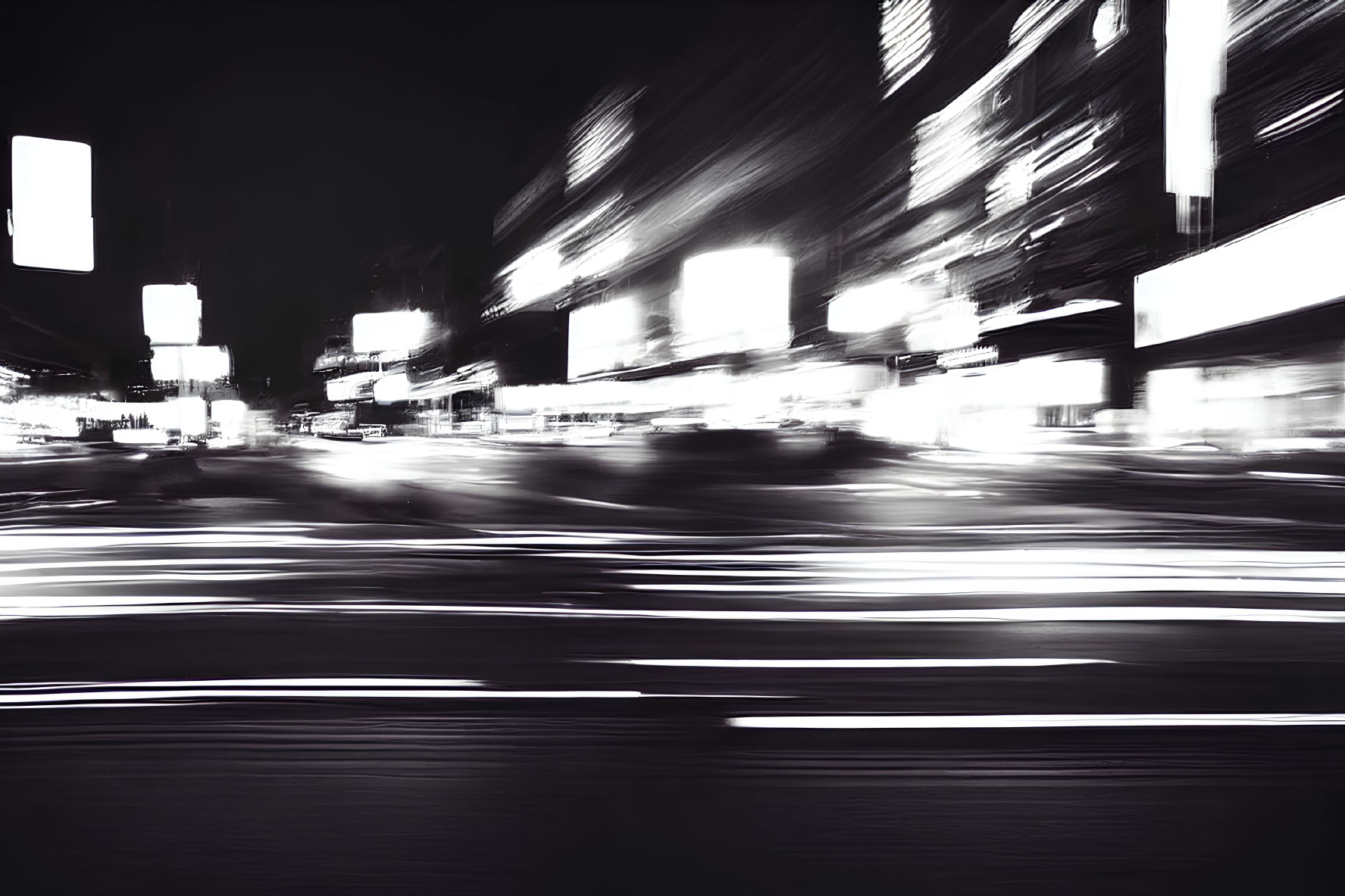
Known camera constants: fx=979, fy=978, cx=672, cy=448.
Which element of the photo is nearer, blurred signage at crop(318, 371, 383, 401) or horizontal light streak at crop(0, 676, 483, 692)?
horizontal light streak at crop(0, 676, 483, 692)

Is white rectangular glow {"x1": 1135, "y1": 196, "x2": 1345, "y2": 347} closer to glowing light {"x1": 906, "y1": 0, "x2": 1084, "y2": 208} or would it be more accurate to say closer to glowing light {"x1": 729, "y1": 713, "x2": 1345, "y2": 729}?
glowing light {"x1": 906, "y1": 0, "x2": 1084, "y2": 208}

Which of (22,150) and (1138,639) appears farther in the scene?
(22,150)

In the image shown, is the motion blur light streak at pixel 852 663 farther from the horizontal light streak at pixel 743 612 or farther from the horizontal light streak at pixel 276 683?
the horizontal light streak at pixel 743 612

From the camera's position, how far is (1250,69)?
19.2m

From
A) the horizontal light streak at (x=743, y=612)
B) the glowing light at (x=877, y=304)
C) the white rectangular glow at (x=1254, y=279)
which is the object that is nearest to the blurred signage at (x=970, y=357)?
the white rectangular glow at (x=1254, y=279)

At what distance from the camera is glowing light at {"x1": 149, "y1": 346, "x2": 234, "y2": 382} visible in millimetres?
38469

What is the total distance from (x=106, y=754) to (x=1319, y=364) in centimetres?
1478

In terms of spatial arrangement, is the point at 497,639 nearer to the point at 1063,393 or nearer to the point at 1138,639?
the point at 1138,639

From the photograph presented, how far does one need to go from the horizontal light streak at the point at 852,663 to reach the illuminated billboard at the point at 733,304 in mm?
30870

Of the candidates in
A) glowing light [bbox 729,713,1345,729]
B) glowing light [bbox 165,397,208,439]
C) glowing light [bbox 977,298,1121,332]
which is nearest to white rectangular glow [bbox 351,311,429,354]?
glowing light [bbox 165,397,208,439]

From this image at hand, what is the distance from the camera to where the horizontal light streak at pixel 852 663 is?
4.96 meters

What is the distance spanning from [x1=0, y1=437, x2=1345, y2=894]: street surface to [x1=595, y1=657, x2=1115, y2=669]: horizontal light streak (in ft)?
0.10

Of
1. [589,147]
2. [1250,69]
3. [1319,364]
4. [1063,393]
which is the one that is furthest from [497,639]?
[589,147]

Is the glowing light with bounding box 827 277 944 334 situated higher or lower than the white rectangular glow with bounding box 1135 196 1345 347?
higher
